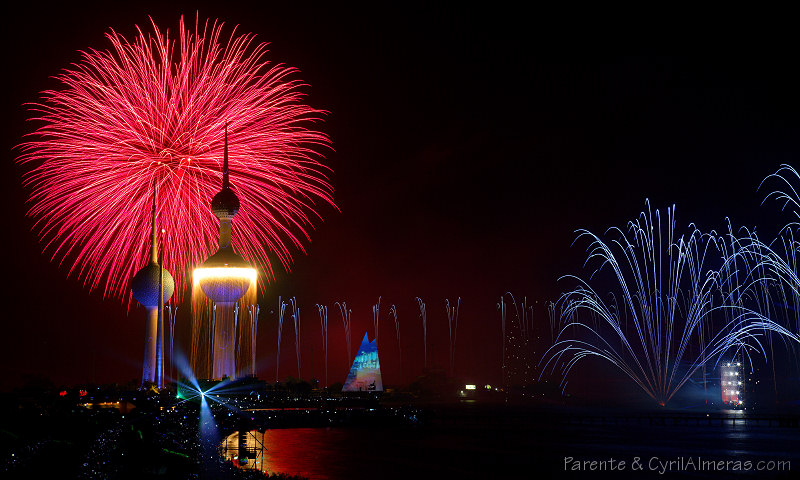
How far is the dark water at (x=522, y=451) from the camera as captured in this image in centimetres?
4488

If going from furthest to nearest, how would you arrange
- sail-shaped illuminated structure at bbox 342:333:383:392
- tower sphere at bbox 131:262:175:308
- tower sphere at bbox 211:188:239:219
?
sail-shaped illuminated structure at bbox 342:333:383:392
tower sphere at bbox 131:262:175:308
tower sphere at bbox 211:188:239:219

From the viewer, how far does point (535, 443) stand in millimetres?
65812

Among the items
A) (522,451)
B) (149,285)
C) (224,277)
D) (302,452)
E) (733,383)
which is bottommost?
(522,451)

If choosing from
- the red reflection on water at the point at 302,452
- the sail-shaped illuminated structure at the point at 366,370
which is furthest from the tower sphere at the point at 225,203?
the sail-shaped illuminated structure at the point at 366,370

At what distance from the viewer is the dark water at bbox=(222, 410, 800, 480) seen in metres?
44.9

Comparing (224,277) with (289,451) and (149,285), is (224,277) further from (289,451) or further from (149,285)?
(289,451)

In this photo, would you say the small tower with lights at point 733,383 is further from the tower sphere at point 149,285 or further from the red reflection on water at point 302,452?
the tower sphere at point 149,285

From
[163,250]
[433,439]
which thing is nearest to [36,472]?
[163,250]

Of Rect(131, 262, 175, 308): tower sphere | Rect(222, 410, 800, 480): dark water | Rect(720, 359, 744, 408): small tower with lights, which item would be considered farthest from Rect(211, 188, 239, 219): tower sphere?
Rect(720, 359, 744, 408): small tower with lights

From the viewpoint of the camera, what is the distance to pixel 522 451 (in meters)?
58.2

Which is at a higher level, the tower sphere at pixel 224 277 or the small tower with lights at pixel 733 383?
the tower sphere at pixel 224 277

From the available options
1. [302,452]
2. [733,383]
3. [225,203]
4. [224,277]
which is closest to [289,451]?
[302,452]

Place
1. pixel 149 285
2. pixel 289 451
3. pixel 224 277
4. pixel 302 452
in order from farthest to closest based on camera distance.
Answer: pixel 224 277, pixel 149 285, pixel 289 451, pixel 302 452

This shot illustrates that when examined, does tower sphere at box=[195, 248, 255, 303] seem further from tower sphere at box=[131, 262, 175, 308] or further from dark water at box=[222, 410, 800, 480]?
dark water at box=[222, 410, 800, 480]
